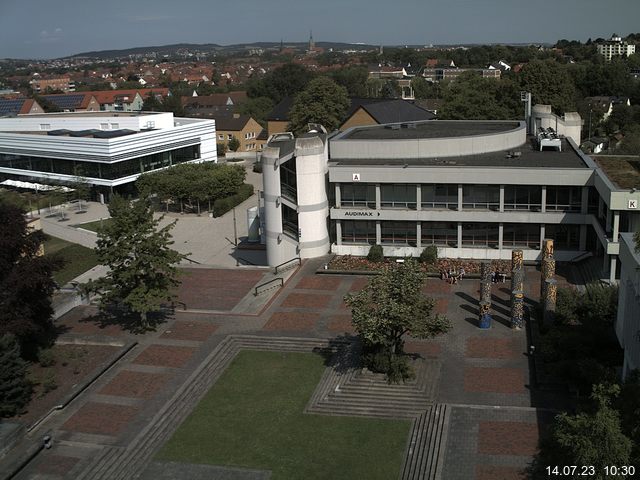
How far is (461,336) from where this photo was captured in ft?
104

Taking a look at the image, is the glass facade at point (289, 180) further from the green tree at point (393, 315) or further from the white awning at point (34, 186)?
the white awning at point (34, 186)

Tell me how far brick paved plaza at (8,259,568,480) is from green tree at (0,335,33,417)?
4.99 ft

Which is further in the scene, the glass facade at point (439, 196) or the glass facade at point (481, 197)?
the glass facade at point (439, 196)

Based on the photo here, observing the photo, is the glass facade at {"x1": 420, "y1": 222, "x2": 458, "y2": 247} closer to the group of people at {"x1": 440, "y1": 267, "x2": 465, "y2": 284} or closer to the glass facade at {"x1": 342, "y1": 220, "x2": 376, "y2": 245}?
the glass facade at {"x1": 342, "y1": 220, "x2": 376, "y2": 245}

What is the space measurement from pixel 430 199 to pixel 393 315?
17.9 m

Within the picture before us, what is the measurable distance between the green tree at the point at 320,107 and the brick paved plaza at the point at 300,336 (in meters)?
48.4

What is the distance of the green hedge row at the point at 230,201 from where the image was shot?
64125 mm

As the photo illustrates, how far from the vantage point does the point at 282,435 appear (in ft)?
80.0

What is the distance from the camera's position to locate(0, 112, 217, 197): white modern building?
70375 millimetres

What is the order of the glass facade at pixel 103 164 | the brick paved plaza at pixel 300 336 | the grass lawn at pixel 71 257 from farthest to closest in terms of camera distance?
the glass facade at pixel 103 164 → the grass lawn at pixel 71 257 → the brick paved plaza at pixel 300 336

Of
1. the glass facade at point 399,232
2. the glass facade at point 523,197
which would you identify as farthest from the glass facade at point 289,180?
the glass facade at point 523,197

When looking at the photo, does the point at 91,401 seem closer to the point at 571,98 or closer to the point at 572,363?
the point at 572,363

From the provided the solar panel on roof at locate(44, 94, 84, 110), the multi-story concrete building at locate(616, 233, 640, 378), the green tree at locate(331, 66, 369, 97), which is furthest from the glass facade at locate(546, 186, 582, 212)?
the solar panel on roof at locate(44, 94, 84, 110)

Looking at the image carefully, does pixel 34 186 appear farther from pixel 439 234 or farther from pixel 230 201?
pixel 439 234
